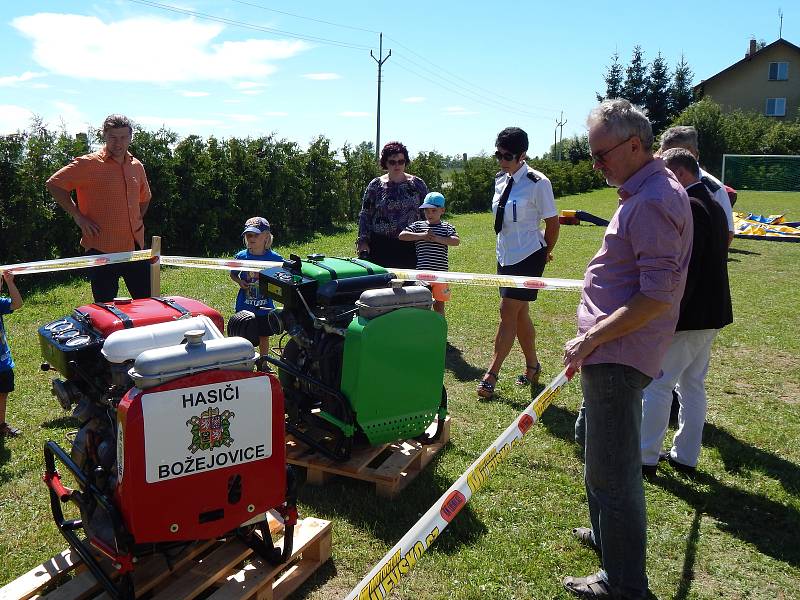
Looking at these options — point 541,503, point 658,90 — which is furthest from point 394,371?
point 658,90

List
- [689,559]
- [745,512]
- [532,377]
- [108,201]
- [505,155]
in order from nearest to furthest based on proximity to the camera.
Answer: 1. [689,559]
2. [745,512]
3. [505,155]
4. [108,201]
5. [532,377]

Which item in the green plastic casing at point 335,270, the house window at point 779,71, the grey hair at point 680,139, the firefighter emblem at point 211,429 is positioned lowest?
the firefighter emblem at point 211,429

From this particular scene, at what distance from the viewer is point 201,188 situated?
41.5 ft

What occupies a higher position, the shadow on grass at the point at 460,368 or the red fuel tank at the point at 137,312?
the red fuel tank at the point at 137,312

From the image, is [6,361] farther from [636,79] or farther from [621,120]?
[636,79]

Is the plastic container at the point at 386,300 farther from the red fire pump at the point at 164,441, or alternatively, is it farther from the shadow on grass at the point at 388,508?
the shadow on grass at the point at 388,508

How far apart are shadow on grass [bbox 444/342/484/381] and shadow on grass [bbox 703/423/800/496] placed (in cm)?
196

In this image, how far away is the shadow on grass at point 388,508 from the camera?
137 inches

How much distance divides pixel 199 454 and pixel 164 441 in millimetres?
152

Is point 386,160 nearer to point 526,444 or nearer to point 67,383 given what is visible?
point 526,444

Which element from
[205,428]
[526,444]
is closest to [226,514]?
[205,428]

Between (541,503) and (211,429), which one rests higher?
(211,429)

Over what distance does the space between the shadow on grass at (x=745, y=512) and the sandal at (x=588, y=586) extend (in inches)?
27.6

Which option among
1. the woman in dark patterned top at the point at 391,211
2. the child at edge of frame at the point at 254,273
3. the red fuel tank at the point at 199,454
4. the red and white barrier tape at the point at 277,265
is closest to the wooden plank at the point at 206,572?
the red fuel tank at the point at 199,454
